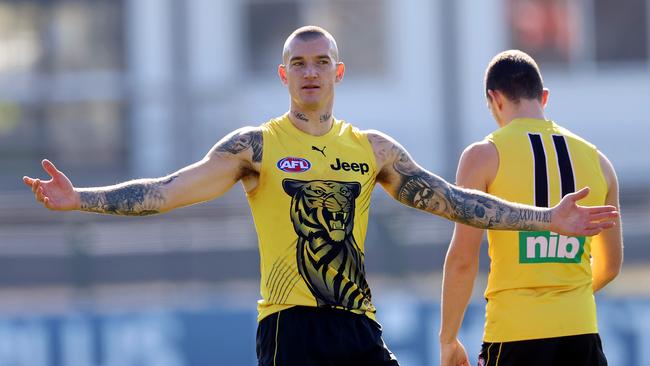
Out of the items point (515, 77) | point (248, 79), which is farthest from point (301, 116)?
point (248, 79)

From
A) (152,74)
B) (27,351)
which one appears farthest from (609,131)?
(27,351)

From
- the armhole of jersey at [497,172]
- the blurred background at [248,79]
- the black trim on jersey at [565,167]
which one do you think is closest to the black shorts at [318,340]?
the armhole of jersey at [497,172]

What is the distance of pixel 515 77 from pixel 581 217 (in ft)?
2.95

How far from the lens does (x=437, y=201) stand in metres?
5.39

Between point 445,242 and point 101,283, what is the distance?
364 cm

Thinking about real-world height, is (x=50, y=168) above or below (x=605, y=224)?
above

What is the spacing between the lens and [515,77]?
571cm

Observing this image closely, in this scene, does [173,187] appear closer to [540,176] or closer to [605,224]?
[540,176]

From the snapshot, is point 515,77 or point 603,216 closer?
point 603,216

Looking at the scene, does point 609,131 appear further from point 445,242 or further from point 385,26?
point 445,242

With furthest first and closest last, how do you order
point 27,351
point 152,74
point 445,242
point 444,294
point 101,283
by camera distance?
1. point 152,74
2. point 445,242
3. point 101,283
4. point 27,351
5. point 444,294

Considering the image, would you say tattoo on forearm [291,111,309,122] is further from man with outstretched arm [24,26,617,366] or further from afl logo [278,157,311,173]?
afl logo [278,157,311,173]

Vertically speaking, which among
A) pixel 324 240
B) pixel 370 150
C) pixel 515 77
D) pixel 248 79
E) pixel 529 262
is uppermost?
pixel 515 77

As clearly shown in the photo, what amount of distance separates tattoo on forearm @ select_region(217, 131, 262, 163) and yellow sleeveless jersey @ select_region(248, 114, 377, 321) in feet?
0.09
